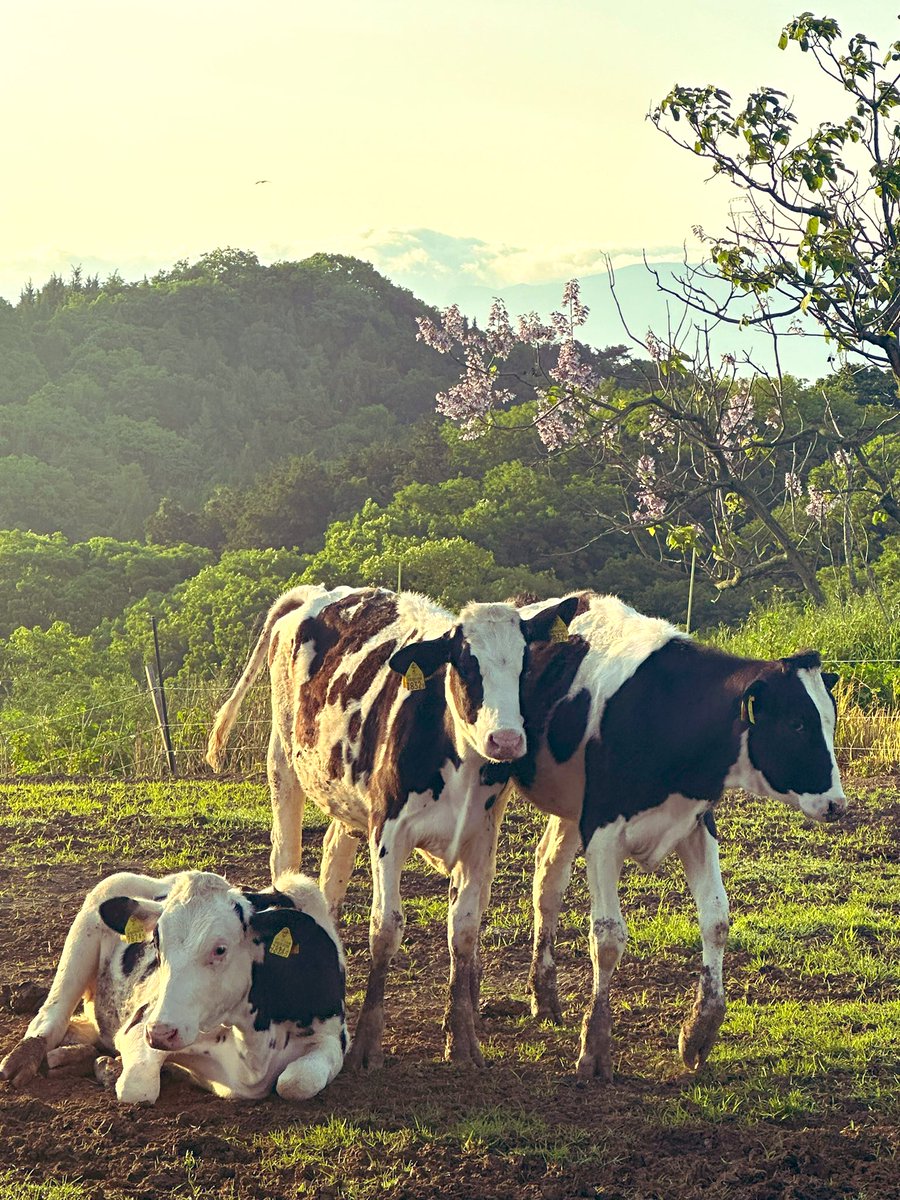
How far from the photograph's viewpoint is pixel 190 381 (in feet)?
137

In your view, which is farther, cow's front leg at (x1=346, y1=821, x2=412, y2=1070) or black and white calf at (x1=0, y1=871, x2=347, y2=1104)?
cow's front leg at (x1=346, y1=821, x2=412, y2=1070)

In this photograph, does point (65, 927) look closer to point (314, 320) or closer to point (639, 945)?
point (639, 945)

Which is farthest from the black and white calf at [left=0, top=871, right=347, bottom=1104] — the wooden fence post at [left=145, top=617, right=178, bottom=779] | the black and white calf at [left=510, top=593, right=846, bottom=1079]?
the wooden fence post at [left=145, top=617, right=178, bottom=779]

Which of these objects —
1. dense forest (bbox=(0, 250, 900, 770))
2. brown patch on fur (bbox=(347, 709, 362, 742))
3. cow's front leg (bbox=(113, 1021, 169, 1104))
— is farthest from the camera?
dense forest (bbox=(0, 250, 900, 770))

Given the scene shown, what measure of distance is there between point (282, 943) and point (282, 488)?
80.7 ft

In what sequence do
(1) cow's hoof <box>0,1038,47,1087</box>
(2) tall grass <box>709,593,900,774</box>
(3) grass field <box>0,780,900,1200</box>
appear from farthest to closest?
(2) tall grass <box>709,593,900,774</box> < (1) cow's hoof <box>0,1038,47,1087</box> < (3) grass field <box>0,780,900,1200</box>

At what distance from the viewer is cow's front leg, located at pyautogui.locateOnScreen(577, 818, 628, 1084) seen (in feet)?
20.0

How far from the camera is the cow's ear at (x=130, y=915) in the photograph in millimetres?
5941

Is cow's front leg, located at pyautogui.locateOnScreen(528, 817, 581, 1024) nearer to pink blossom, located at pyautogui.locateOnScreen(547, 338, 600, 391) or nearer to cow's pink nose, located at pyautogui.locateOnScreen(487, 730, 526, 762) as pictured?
cow's pink nose, located at pyautogui.locateOnScreen(487, 730, 526, 762)

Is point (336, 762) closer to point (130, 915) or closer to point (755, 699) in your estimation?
point (130, 915)

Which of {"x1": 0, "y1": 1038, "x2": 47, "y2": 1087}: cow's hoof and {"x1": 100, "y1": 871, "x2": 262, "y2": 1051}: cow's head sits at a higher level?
{"x1": 100, "y1": 871, "x2": 262, "y2": 1051}: cow's head

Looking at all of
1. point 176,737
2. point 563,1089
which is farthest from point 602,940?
point 176,737

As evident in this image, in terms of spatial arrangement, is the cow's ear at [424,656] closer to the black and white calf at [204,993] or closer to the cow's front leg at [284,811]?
the black and white calf at [204,993]

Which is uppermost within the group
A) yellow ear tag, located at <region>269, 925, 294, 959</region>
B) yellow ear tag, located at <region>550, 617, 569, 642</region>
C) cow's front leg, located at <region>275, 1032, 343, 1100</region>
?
yellow ear tag, located at <region>550, 617, 569, 642</region>
